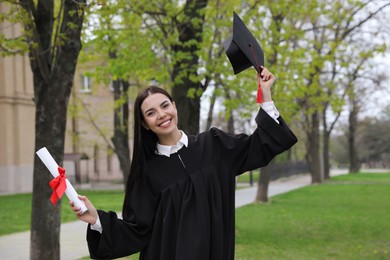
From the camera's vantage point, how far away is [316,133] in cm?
3384

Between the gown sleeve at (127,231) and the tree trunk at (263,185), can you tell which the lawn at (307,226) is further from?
the gown sleeve at (127,231)

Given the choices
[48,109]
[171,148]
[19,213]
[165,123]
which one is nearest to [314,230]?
[48,109]

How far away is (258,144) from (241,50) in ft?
1.92

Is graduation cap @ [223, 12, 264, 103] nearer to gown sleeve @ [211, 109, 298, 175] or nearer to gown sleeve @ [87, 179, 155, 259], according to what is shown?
gown sleeve @ [211, 109, 298, 175]

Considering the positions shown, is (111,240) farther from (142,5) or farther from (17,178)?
(17,178)

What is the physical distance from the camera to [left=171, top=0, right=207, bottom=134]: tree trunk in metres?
10.9

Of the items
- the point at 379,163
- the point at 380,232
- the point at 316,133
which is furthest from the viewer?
the point at 379,163

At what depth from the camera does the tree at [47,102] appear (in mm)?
7941

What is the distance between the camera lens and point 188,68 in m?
11.0

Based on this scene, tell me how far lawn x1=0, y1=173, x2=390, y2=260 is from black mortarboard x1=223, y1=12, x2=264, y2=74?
255 inches

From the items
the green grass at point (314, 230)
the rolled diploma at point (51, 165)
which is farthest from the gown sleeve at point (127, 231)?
the green grass at point (314, 230)

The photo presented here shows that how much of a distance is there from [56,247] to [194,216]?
5.06 m

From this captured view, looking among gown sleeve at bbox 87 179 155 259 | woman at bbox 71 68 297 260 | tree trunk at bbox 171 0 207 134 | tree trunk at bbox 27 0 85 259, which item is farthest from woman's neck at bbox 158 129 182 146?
tree trunk at bbox 171 0 207 134

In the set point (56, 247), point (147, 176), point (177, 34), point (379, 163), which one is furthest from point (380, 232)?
point (379, 163)
